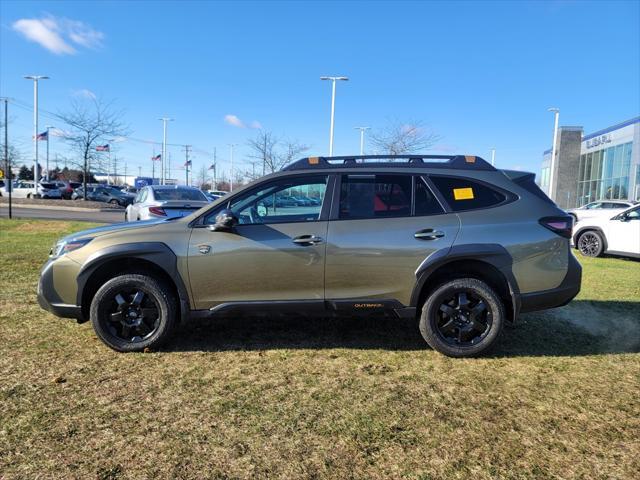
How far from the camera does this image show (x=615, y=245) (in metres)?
11.1

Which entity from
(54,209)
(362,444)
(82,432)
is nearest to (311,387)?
(362,444)

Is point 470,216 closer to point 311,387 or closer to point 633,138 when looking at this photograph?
point 311,387

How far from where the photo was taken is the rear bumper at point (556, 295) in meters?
4.23

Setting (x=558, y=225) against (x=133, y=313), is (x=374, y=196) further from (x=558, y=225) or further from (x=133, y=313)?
(x=133, y=313)

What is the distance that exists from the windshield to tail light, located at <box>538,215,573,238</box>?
795cm

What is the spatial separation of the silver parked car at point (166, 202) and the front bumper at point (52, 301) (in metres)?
4.53

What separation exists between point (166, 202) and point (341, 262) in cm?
677

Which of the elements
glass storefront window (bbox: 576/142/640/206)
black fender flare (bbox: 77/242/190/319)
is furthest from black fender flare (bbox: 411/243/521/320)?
glass storefront window (bbox: 576/142/640/206)

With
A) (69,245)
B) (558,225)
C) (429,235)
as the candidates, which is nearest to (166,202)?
(69,245)

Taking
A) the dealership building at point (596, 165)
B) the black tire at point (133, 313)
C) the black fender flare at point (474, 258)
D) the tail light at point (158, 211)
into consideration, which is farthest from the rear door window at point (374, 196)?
the dealership building at point (596, 165)

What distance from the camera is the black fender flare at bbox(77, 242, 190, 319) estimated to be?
415cm

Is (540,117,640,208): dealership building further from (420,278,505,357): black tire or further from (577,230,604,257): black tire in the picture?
(420,278,505,357): black tire

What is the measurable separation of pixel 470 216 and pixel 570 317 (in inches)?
98.0

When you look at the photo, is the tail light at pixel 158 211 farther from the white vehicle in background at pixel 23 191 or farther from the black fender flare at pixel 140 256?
the white vehicle in background at pixel 23 191
